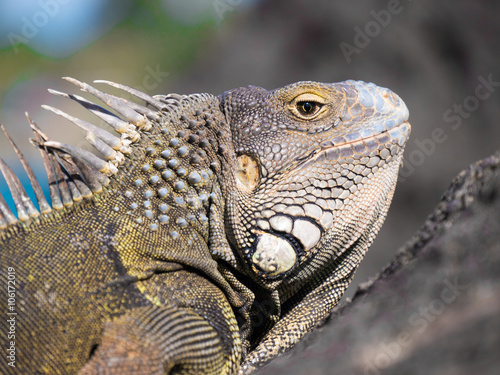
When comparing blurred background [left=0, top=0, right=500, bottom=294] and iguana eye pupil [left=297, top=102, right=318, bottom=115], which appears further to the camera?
blurred background [left=0, top=0, right=500, bottom=294]

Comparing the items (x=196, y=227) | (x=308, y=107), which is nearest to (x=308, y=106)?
(x=308, y=107)

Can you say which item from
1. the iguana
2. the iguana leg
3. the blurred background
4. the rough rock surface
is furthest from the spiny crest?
the blurred background

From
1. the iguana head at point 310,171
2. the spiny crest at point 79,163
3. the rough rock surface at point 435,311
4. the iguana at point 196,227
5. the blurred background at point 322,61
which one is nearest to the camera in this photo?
the rough rock surface at point 435,311

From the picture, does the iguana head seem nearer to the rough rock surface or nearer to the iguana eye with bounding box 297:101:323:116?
the iguana eye with bounding box 297:101:323:116

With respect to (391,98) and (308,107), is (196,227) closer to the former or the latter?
(308,107)

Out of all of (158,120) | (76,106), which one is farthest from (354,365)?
(76,106)

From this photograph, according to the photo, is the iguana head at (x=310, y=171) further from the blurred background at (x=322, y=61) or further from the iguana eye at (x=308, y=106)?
the blurred background at (x=322, y=61)

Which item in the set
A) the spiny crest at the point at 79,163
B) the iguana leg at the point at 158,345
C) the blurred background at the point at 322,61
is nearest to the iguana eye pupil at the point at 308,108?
the spiny crest at the point at 79,163
